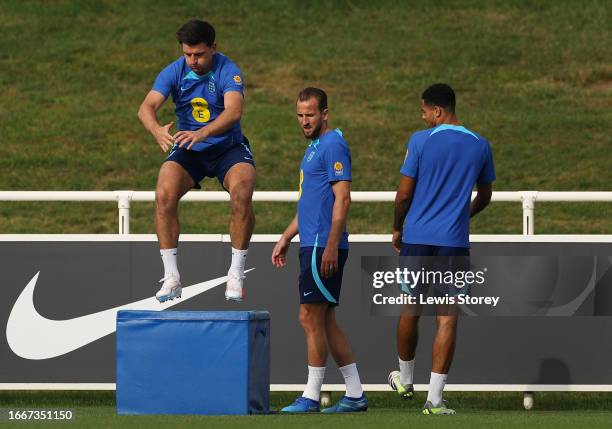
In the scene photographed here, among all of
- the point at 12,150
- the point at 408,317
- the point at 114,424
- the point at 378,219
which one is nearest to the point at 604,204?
the point at 378,219

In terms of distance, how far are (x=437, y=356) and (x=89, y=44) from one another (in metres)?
18.5

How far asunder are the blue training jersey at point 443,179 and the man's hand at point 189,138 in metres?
1.32

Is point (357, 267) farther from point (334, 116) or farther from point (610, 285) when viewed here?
point (334, 116)

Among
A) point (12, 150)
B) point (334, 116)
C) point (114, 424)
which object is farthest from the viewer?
point (334, 116)

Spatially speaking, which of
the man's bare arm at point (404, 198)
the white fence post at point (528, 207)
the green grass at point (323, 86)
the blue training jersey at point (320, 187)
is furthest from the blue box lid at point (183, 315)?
the green grass at point (323, 86)

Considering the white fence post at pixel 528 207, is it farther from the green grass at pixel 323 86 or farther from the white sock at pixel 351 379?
the green grass at pixel 323 86

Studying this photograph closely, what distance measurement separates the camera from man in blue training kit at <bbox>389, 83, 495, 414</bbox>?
9.01 metres

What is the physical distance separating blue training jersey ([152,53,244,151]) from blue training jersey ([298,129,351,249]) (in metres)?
0.57

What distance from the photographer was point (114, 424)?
818 centimetres

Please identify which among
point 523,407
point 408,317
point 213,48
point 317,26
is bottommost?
point 523,407

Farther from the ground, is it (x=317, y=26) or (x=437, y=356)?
(x=317, y=26)

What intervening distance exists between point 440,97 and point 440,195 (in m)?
0.64

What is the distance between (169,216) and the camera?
9289 millimetres

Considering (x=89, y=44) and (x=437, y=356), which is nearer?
(x=437, y=356)
